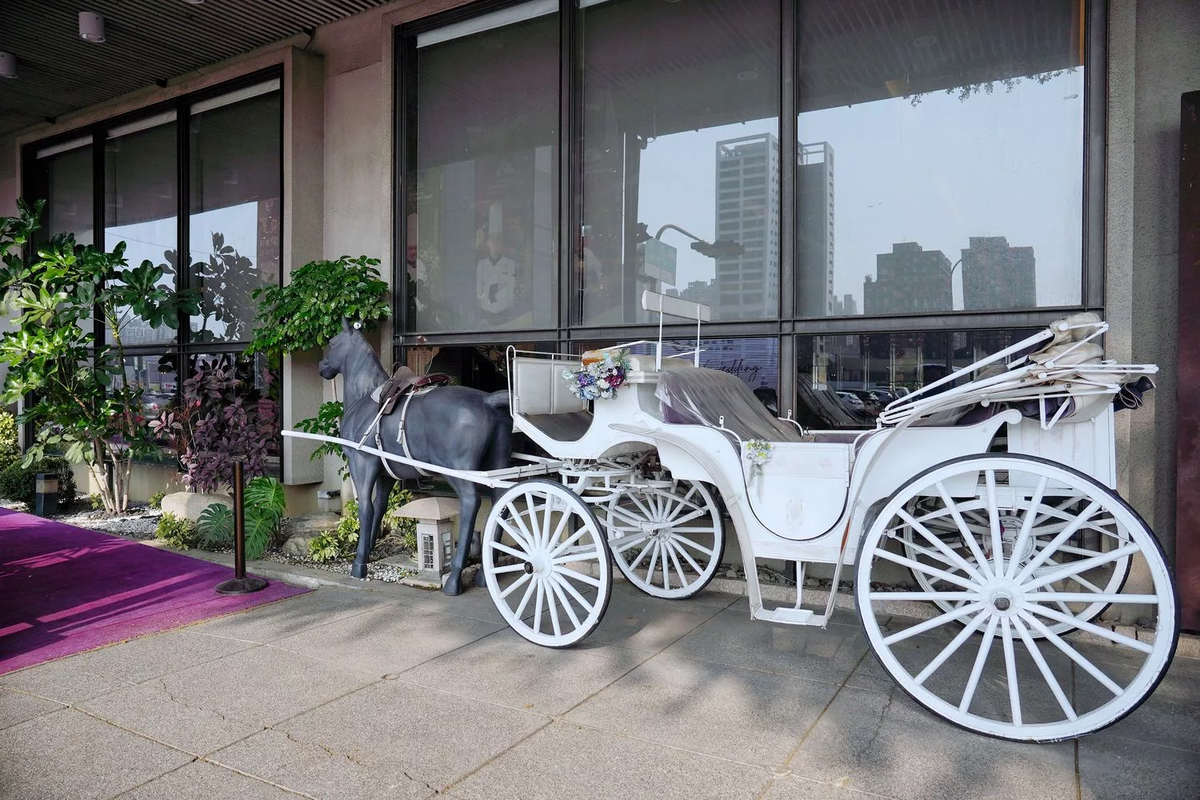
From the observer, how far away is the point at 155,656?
390cm

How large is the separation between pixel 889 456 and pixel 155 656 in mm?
3653

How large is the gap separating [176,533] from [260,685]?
12.0 feet

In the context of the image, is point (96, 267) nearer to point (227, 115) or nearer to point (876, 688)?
point (227, 115)

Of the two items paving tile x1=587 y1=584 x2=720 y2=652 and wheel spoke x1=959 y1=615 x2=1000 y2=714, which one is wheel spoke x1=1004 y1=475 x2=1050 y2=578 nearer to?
wheel spoke x1=959 y1=615 x2=1000 y2=714

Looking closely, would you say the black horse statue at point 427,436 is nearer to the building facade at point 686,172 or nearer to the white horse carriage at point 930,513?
the white horse carriage at point 930,513

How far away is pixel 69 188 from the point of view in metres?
9.57

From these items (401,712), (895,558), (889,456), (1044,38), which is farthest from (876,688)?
(1044,38)

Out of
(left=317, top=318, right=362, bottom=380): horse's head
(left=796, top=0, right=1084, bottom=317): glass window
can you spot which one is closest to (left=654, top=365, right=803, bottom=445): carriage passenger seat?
(left=796, top=0, right=1084, bottom=317): glass window

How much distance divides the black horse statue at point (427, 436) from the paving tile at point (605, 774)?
2.11 metres

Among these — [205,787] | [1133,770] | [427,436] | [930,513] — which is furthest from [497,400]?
[1133,770]

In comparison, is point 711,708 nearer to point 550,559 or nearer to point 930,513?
point 550,559

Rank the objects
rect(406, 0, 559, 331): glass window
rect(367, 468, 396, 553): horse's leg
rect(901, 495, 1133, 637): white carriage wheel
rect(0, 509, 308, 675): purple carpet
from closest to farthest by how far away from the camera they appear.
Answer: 1. rect(901, 495, 1133, 637): white carriage wheel
2. rect(0, 509, 308, 675): purple carpet
3. rect(367, 468, 396, 553): horse's leg
4. rect(406, 0, 559, 331): glass window

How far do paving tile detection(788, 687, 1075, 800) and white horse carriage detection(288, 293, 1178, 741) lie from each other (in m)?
0.10

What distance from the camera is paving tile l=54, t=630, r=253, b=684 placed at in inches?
146
